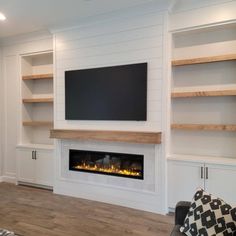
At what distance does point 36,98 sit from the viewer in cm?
503

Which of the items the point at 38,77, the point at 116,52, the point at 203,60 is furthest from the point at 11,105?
the point at 203,60

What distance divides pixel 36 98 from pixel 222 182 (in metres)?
3.89

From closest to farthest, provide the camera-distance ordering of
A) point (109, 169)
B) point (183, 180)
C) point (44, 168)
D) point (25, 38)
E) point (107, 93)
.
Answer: point (183, 180) → point (107, 93) → point (109, 169) → point (44, 168) → point (25, 38)

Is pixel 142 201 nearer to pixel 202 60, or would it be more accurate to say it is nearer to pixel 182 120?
pixel 182 120

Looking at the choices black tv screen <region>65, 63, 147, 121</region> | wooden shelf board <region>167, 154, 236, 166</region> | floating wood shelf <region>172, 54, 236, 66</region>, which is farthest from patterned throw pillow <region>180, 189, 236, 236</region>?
floating wood shelf <region>172, 54, 236, 66</region>

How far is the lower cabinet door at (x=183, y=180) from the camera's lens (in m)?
3.25

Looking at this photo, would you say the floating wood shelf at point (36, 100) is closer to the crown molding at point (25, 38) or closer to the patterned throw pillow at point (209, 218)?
the crown molding at point (25, 38)

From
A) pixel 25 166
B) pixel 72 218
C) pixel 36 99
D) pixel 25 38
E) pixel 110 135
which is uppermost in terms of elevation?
pixel 25 38

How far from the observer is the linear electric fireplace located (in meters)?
3.69

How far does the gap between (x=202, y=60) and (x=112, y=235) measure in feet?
8.51

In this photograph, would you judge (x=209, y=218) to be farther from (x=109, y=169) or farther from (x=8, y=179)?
(x=8, y=179)

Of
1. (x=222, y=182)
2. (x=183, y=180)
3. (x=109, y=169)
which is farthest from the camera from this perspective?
(x=109, y=169)

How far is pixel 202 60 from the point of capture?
3.29m

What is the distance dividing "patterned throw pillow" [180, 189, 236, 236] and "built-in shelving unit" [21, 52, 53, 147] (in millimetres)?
3615
